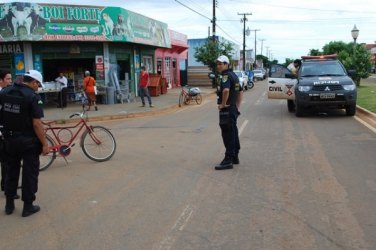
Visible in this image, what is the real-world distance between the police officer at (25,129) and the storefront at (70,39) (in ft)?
52.8

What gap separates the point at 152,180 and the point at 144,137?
5.00 m

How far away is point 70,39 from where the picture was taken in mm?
21875

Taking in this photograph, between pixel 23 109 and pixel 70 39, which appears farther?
pixel 70 39

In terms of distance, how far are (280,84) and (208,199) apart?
38.2ft

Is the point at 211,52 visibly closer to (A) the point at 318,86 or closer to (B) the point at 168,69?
(B) the point at 168,69

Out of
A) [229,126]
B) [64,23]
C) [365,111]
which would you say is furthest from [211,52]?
[229,126]

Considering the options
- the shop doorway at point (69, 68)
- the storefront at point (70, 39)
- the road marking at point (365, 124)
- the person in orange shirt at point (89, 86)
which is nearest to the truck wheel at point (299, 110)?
the road marking at point (365, 124)

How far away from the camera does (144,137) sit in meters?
12.3

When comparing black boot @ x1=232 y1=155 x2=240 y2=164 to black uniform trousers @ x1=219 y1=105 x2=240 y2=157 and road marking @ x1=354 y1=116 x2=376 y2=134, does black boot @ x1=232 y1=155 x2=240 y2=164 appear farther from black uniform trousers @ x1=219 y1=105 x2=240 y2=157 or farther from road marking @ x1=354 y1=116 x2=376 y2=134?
road marking @ x1=354 y1=116 x2=376 y2=134

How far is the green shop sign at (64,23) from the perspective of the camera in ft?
68.2

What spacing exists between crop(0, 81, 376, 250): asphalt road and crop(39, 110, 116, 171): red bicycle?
8.8 inches

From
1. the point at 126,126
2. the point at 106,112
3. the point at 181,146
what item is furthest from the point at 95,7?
the point at 181,146

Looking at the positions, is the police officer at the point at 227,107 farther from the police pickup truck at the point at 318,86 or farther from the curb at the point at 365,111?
the curb at the point at 365,111

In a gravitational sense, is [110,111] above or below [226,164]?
below
